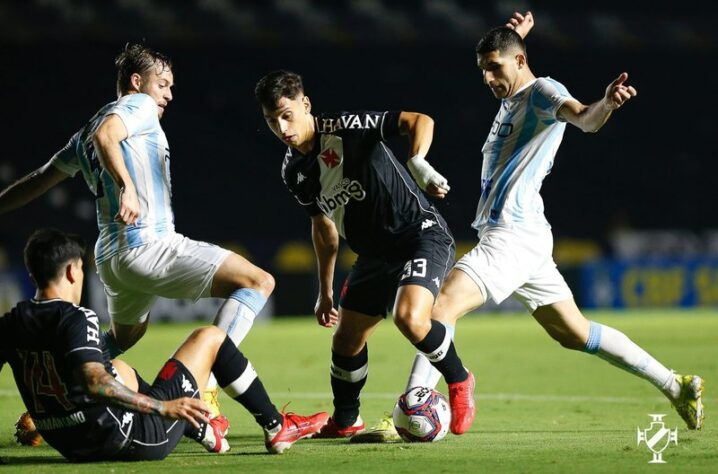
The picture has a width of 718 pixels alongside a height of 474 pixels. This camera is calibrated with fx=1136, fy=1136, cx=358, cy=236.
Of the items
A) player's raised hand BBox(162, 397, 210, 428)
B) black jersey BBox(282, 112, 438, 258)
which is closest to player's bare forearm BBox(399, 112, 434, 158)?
black jersey BBox(282, 112, 438, 258)

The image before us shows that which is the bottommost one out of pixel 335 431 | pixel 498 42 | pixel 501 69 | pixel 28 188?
pixel 335 431

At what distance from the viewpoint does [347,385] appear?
21.1 feet

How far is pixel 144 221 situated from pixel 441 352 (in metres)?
1.74

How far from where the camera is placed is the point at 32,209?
82.3 feet

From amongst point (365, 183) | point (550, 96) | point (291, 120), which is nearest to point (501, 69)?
point (550, 96)

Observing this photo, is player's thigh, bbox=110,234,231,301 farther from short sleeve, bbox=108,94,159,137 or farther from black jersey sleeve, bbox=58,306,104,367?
black jersey sleeve, bbox=58,306,104,367

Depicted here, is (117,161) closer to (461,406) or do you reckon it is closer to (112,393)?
(112,393)

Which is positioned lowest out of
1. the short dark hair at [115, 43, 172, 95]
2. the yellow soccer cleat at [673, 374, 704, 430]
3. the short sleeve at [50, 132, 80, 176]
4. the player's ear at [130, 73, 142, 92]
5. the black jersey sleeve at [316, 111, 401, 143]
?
the yellow soccer cleat at [673, 374, 704, 430]

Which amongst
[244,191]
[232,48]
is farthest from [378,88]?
[244,191]

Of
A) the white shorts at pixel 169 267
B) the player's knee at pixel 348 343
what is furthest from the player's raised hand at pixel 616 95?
the white shorts at pixel 169 267

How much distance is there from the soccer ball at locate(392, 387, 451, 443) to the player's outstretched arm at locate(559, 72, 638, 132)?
163 centimetres

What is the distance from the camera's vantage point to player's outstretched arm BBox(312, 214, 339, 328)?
6.66 meters

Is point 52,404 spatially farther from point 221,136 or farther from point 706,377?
point 221,136

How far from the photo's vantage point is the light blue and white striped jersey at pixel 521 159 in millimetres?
6508
